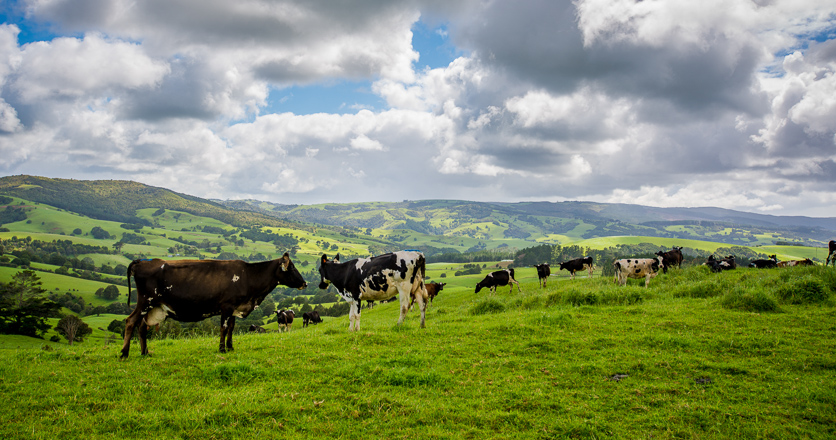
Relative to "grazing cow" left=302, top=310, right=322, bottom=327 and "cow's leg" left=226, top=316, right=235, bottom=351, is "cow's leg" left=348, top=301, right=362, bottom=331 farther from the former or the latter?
"grazing cow" left=302, top=310, right=322, bottom=327

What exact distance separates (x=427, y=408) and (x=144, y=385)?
254 inches

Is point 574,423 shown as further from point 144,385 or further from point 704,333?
point 144,385

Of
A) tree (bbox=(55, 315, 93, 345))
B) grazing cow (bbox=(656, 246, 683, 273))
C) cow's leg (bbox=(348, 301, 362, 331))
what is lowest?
tree (bbox=(55, 315, 93, 345))

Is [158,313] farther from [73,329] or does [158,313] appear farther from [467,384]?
[73,329]

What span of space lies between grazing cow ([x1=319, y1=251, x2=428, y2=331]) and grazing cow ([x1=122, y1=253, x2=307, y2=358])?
4081mm

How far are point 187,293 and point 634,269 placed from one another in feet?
88.9

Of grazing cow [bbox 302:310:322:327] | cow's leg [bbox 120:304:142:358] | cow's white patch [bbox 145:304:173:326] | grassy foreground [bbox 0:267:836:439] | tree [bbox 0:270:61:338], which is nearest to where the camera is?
grassy foreground [bbox 0:267:836:439]

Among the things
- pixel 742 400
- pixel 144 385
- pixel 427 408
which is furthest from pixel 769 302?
pixel 144 385

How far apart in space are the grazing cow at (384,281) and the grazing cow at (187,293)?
408 centimetres

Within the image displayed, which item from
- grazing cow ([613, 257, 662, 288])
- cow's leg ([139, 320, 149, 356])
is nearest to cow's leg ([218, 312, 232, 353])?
cow's leg ([139, 320, 149, 356])

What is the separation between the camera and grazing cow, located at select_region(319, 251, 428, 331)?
A: 15.5 m

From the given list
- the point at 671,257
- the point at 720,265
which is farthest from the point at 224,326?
the point at 720,265

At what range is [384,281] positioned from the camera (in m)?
15.4

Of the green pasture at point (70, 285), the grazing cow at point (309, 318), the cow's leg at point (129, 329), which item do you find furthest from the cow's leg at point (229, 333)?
the green pasture at point (70, 285)
